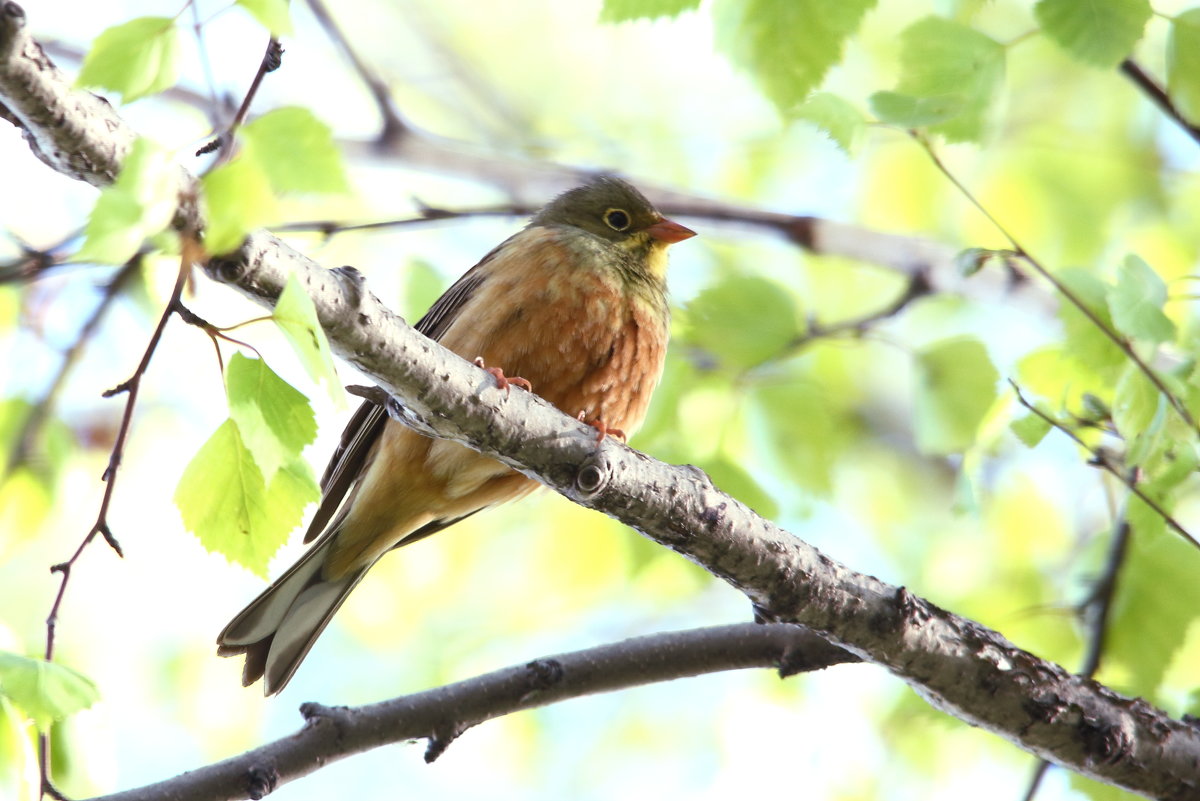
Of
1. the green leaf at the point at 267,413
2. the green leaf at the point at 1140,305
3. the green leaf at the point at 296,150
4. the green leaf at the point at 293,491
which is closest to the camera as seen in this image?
the green leaf at the point at 296,150

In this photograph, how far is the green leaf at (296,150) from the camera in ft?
6.72

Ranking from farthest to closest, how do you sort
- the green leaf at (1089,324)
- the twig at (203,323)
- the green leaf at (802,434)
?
the green leaf at (802,434), the green leaf at (1089,324), the twig at (203,323)

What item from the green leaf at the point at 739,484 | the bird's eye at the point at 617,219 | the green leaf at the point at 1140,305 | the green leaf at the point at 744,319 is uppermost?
the bird's eye at the point at 617,219

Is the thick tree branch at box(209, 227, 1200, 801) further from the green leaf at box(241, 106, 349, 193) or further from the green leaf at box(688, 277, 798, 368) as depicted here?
the green leaf at box(688, 277, 798, 368)

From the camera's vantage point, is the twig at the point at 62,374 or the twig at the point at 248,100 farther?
the twig at the point at 62,374

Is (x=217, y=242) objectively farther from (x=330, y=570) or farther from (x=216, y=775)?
(x=330, y=570)

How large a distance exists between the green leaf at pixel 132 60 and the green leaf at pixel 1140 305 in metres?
2.60

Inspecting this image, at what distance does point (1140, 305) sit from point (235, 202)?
2.59 m

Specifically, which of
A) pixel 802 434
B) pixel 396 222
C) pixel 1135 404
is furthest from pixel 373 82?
pixel 1135 404

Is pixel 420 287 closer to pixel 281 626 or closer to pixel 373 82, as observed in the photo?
pixel 373 82

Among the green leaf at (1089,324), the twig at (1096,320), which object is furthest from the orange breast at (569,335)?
the green leaf at (1089,324)

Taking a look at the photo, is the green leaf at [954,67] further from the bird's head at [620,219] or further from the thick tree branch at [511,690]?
the bird's head at [620,219]

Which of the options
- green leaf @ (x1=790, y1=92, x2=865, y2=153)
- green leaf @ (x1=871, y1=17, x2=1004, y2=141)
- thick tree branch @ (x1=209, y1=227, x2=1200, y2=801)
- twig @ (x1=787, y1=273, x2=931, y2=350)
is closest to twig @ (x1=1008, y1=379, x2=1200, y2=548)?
thick tree branch @ (x1=209, y1=227, x2=1200, y2=801)

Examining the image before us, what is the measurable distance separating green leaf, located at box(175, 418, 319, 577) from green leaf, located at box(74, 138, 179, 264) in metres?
0.80
